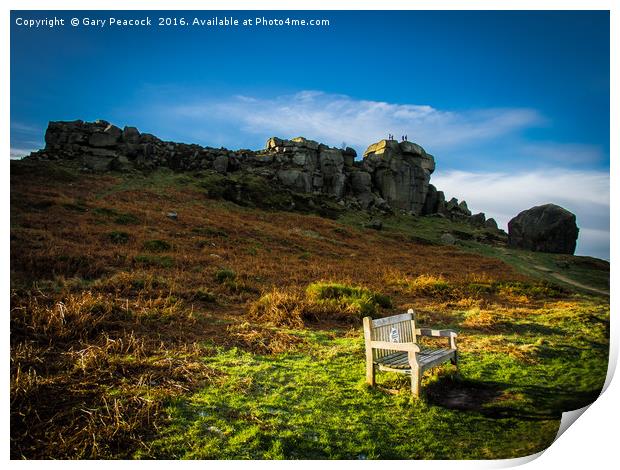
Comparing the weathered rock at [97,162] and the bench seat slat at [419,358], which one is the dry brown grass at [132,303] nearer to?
the bench seat slat at [419,358]

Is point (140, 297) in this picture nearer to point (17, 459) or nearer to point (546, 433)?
point (17, 459)

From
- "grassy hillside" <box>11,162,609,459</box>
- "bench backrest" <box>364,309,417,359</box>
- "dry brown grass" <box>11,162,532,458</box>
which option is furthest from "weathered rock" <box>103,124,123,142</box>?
"bench backrest" <box>364,309,417,359</box>

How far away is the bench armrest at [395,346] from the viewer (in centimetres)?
501

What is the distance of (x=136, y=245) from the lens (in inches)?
624

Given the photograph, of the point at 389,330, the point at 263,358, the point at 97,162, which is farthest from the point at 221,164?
the point at 389,330

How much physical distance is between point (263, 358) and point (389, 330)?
6.82 feet

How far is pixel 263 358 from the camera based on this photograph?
645 cm

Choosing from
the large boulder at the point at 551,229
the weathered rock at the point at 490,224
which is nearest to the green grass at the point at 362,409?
the large boulder at the point at 551,229

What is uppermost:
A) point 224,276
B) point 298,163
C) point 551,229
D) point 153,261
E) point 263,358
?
point 298,163

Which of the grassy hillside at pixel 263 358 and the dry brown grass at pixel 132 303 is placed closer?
the grassy hillside at pixel 263 358

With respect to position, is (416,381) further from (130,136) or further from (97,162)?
(130,136)

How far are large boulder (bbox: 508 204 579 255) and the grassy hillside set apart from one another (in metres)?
0.52
